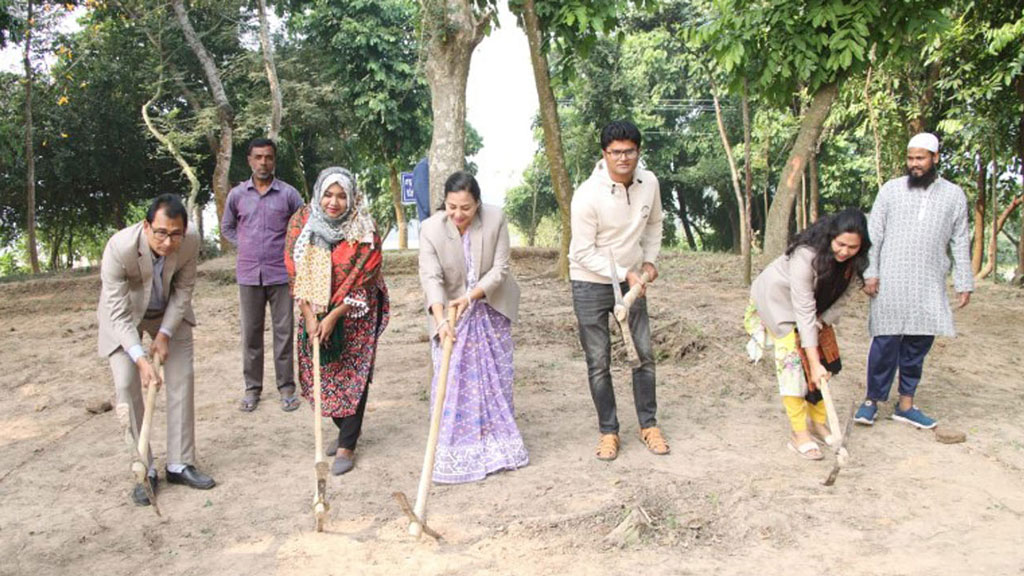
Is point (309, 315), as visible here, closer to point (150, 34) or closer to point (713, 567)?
point (713, 567)

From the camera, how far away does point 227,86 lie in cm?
1936

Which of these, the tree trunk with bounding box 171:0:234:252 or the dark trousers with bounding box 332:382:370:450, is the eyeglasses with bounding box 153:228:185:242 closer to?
the dark trousers with bounding box 332:382:370:450

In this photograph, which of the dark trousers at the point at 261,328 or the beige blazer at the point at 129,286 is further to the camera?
the dark trousers at the point at 261,328

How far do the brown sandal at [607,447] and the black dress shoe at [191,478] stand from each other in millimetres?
2003

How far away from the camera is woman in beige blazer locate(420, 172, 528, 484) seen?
155 inches

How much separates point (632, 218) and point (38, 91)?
1885cm

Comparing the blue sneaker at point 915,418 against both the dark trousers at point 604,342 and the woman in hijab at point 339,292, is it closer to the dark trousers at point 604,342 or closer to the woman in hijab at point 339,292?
the dark trousers at point 604,342

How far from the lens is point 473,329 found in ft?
13.1

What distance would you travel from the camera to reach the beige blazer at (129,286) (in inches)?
147

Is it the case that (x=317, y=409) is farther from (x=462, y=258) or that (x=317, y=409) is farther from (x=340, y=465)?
(x=462, y=258)

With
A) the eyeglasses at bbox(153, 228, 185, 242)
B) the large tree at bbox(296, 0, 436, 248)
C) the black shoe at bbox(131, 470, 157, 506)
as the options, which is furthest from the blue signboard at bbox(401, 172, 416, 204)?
the large tree at bbox(296, 0, 436, 248)

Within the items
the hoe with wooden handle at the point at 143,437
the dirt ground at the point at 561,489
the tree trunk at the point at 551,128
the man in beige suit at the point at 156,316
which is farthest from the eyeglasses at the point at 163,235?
the tree trunk at the point at 551,128

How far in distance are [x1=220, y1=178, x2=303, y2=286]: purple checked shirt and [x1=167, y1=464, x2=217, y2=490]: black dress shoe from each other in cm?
150

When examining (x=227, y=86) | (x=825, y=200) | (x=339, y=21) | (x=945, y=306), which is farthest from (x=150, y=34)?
(x=825, y=200)
